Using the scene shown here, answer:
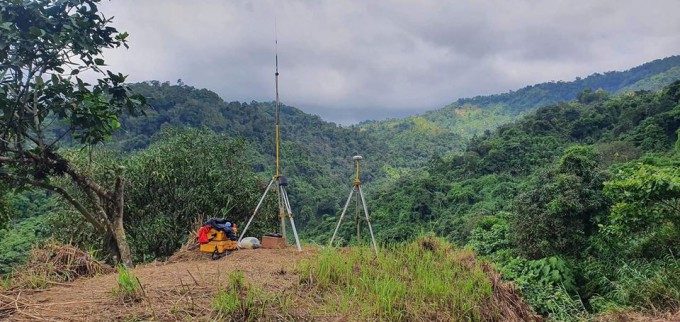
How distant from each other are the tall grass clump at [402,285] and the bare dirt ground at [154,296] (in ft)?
0.99

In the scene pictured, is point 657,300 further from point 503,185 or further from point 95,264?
point 503,185

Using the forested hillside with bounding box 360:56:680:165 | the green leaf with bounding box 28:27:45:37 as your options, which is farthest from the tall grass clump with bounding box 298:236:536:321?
the forested hillside with bounding box 360:56:680:165

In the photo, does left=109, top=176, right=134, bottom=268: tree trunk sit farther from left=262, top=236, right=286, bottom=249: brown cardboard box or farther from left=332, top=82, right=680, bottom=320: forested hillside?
left=332, top=82, right=680, bottom=320: forested hillside

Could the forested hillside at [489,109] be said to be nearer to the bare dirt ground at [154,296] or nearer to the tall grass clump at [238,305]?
the bare dirt ground at [154,296]

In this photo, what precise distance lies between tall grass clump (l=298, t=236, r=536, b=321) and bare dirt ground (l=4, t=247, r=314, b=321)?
0.30 meters

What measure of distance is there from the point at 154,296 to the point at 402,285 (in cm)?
197

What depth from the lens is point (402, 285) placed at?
12.7 ft

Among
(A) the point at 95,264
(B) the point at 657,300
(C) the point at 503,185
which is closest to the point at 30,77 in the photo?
(A) the point at 95,264

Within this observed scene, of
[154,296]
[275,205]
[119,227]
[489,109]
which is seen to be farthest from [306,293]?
[489,109]

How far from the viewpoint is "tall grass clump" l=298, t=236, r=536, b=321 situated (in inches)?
142

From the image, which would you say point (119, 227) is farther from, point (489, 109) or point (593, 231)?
point (489, 109)

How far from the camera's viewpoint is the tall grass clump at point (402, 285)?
11.9 feet

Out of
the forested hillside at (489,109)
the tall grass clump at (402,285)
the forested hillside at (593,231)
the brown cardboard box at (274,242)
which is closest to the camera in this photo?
the tall grass clump at (402,285)

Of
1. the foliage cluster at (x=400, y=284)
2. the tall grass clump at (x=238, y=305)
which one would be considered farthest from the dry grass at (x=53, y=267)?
the foliage cluster at (x=400, y=284)
